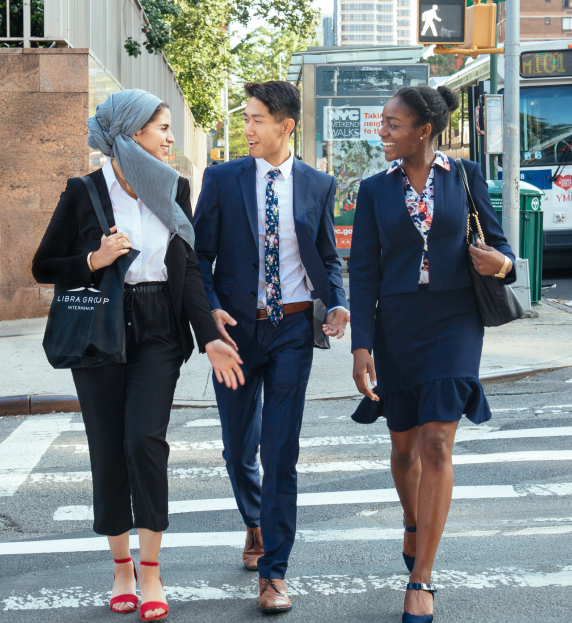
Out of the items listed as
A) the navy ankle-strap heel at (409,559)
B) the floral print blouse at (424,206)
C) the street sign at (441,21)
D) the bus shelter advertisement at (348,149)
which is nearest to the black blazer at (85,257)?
the floral print blouse at (424,206)

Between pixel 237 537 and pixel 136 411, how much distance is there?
1245mm

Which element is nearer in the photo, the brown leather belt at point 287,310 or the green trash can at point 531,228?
the brown leather belt at point 287,310

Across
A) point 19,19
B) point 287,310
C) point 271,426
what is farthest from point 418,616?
point 19,19

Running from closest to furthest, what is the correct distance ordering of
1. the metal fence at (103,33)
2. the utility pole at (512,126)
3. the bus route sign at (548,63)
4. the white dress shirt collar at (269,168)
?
the white dress shirt collar at (269,168) < the utility pole at (512,126) < the metal fence at (103,33) < the bus route sign at (548,63)

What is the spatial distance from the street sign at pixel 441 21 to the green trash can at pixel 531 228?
2.10 meters

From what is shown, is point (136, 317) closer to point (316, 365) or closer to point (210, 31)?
→ point (316, 365)

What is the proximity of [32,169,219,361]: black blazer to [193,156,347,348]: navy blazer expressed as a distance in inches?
8.4

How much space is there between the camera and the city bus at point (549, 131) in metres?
14.2

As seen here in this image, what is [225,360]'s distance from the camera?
11.2 feet

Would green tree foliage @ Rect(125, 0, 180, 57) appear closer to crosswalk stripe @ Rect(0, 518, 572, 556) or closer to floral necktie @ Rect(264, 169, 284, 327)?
crosswalk stripe @ Rect(0, 518, 572, 556)

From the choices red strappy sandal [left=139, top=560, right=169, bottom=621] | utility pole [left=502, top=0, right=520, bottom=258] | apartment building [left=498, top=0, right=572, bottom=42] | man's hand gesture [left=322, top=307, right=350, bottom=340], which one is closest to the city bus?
utility pole [left=502, top=0, right=520, bottom=258]

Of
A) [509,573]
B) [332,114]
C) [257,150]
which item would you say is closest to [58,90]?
[332,114]

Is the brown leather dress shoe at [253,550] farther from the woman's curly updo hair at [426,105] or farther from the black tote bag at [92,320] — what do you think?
the woman's curly updo hair at [426,105]

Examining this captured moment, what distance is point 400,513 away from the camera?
15.0 feet
